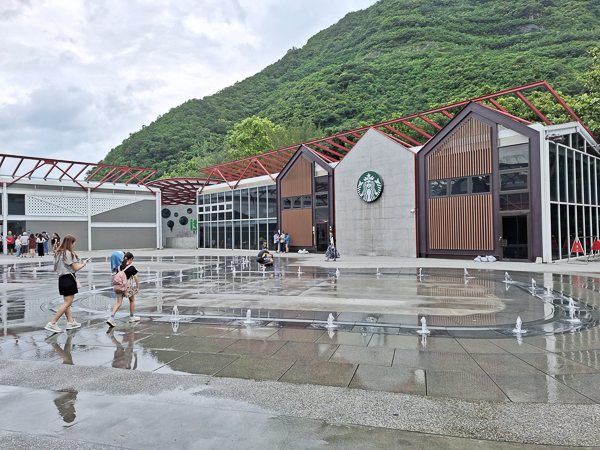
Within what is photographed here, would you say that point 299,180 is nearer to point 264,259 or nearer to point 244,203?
point 244,203

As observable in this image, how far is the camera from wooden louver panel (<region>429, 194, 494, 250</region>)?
23297 millimetres

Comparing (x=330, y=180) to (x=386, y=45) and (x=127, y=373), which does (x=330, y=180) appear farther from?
(x=386, y=45)

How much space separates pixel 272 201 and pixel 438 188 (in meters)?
16.2

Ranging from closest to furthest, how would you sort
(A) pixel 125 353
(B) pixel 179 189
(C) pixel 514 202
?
1. (A) pixel 125 353
2. (C) pixel 514 202
3. (B) pixel 179 189

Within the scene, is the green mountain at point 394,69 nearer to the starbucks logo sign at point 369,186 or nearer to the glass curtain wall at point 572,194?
the glass curtain wall at point 572,194

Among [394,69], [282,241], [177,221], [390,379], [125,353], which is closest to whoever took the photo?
[390,379]

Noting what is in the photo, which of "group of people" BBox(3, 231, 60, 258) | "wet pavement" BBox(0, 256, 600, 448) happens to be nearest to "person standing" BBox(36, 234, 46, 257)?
"group of people" BBox(3, 231, 60, 258)

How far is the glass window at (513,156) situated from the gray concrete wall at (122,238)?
3755 cm

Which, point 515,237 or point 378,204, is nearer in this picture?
point 515,237

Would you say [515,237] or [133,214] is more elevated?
[133,214]

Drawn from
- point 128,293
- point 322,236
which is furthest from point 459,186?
point 128,293

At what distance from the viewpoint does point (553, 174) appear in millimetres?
21719

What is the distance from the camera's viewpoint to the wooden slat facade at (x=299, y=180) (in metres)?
34.0

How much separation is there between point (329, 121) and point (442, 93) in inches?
749
